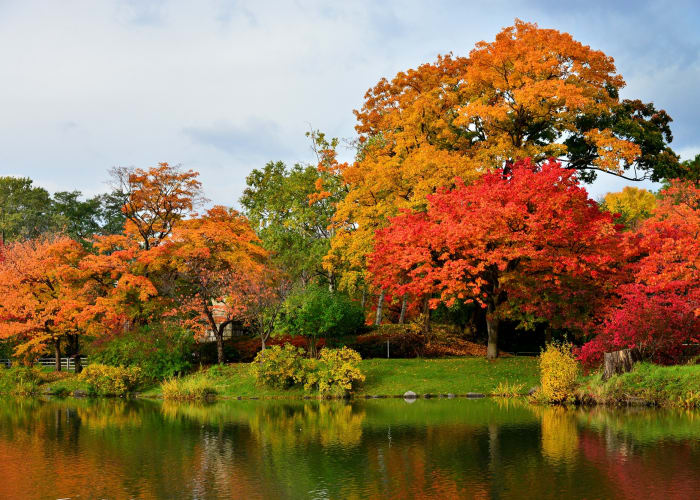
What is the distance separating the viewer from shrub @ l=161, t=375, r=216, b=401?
32156 millimetres

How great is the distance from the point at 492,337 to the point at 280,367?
11.0 meters

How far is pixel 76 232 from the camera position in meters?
73.9

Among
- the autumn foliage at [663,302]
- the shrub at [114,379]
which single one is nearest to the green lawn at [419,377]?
the shrub at [114,379]

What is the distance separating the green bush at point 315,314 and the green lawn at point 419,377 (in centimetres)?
275

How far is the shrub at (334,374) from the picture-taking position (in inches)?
1213

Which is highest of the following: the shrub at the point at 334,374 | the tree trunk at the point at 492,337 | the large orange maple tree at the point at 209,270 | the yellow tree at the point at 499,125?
the yellow tree at the point at 499,125

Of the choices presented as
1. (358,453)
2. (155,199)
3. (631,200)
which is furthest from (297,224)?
(631,200)

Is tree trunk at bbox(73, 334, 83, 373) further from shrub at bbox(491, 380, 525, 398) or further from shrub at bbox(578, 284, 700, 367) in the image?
shrub at bbox(578, 284, 700, 367)

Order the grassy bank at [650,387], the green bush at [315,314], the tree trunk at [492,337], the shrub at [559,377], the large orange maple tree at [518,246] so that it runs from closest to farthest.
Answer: the grassy bank at [650,387] → the shrub at [559,377] → the large orange maple tree at [518,246] → the tree trunk at [492,337] → the green bush at [315,314]

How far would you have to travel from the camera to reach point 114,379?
3416cm

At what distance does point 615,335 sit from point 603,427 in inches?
285

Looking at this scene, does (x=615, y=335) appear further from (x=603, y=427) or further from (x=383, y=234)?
(x=383, y=234)

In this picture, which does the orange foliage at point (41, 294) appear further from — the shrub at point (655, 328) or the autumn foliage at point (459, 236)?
the shrub at point (655, 328)

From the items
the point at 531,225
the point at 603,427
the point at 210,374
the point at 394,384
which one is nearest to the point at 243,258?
the point at 210,374
